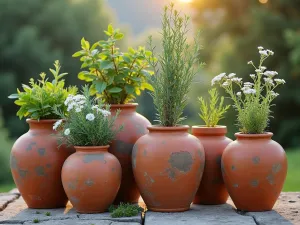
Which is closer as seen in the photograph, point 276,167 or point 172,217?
point 172,217

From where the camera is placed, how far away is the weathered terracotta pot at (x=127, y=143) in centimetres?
471

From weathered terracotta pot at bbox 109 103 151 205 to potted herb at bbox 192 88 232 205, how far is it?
51 centimetres

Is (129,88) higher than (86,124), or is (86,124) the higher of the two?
(129,88)

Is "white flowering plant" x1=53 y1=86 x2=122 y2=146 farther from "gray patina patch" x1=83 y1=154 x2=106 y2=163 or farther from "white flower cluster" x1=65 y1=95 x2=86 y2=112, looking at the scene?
"gray patina patch" x1=83 y1=154 x2=106 y2=163

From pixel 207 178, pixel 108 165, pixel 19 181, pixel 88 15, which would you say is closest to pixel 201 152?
pixel 207 178

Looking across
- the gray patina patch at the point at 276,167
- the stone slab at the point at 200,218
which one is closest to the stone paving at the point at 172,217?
the stone slab at the point at 200,218

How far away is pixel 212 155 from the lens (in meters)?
4.71

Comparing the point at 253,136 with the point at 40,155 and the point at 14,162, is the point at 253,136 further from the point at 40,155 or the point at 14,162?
the point at 14,162

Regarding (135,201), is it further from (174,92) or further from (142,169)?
(174,92)

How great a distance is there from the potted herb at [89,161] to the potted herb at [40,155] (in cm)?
22

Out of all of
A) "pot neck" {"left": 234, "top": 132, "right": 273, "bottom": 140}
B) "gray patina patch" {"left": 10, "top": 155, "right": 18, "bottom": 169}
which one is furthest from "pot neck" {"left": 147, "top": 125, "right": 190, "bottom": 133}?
"gray patina patch" {"left": 10, "top": 155, "right": 18, "bottom": 169}

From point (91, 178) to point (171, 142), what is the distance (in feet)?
2.22

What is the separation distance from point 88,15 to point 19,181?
18452 millimetres

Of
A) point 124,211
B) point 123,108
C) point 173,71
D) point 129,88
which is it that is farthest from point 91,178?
point 173,71
